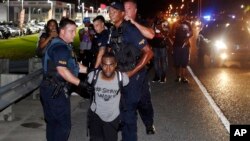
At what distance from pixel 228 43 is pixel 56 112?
1288 cm

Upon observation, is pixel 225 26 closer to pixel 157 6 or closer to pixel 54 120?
pixel 54 120

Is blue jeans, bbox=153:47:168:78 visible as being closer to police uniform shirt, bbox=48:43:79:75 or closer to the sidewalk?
the sidewalk

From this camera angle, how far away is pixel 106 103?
538 centimetres

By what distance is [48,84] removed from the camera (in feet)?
18.8

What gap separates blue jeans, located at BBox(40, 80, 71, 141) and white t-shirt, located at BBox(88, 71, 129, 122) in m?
0.50

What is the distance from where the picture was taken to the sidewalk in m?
7.39

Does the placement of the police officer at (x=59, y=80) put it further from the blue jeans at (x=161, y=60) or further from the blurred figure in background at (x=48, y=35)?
the blue jeans at (x=161, y=60)

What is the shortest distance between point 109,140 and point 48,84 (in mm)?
999

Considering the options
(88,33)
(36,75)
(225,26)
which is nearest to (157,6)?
(225,26)

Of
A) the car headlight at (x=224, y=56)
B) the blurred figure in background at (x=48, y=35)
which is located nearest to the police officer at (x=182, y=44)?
the blurred figure in background at (x=48, y=35)

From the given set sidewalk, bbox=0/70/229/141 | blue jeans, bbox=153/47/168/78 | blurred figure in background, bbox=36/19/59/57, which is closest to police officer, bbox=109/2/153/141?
sidewalk, bbox=0/70/229/141

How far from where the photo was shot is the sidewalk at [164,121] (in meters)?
7.39

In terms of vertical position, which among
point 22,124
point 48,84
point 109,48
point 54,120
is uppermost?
point 109,48

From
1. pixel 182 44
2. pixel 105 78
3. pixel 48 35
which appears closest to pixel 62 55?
pixel 105 78
